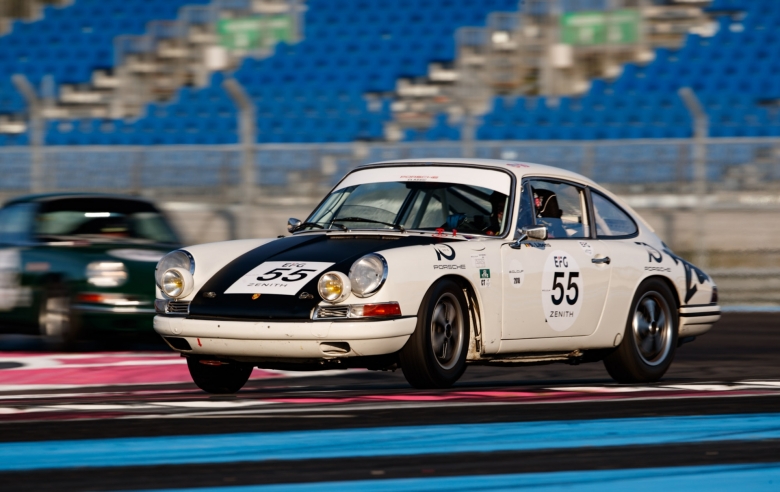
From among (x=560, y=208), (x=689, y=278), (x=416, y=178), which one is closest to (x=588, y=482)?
(x=416, y=178)

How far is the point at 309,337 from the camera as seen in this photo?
6.51 m

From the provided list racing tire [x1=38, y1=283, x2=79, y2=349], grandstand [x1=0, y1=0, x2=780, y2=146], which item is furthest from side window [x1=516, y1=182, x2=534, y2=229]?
grandstand [x1=0, y1=0, x2=780, y2=146]

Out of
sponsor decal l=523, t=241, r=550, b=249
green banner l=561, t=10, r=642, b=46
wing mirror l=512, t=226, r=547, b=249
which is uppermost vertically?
green banner l=561, t=10, r=642, b=46

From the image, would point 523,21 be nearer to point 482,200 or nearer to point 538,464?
point 482,200

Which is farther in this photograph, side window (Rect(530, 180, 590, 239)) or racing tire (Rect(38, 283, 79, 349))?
racing tire (Rect(38, 283, 79, 349))

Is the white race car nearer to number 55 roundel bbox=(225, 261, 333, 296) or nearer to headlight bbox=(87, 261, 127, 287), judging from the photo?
number 55 roundel bbox=(225, 261, 333, 296)

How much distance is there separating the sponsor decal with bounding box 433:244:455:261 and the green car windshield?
1.53 feet

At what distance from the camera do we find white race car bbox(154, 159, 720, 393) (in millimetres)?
6590

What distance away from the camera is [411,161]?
7922 mm

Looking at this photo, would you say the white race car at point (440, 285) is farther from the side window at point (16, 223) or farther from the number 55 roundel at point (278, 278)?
the side window at point (16, 223)

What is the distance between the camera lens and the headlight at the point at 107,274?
1023 cm

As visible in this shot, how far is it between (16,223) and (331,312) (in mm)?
5179

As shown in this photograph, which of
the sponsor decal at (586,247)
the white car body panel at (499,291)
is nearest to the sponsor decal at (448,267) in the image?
the white car body panel at (499,291)

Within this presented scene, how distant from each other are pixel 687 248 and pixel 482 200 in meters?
8.31
